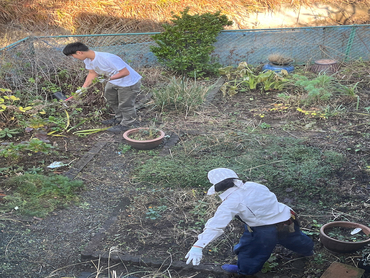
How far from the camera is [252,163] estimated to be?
440cm

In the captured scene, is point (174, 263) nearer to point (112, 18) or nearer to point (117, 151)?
point (117, 151)

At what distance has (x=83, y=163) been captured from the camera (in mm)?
4664

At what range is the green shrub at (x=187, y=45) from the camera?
783cm

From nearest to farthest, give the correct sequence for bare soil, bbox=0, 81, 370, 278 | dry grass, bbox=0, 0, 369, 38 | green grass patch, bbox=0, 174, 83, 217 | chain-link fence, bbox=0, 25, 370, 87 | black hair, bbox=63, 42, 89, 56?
bare soil, bbox=0, 81, 370, 278, green grass patch, bbox=0, 174, 83, 217, black hair, bbox=63, 42, 89, 56, chain-link fence, bbox=0, 25, 370, 87, dry grass, bbox=0, 0, 369, 38

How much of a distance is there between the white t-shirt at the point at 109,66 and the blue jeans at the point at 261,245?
3.54 m

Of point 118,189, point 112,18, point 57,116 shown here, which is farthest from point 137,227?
point 112,18

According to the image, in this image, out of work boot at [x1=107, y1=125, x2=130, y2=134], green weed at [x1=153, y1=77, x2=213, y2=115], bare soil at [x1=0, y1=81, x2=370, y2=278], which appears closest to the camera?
bare soil at [x1=0, y1=81, x2=370, y2=278]

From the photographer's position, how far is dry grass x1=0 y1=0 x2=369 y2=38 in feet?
35.3

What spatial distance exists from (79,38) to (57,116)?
304 cm

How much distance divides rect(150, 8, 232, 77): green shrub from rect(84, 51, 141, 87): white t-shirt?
239 cm

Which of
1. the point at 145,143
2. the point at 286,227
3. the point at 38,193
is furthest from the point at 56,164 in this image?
the point at 286,227

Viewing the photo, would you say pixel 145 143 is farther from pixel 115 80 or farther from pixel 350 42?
pixel 350 42

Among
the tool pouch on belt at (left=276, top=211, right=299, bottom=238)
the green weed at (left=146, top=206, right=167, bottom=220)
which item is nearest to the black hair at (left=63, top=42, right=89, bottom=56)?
the green weed at (left=146, top=206, right=167, bottom=220)

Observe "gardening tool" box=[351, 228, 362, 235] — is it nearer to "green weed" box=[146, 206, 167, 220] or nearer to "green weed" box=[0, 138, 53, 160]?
"green weed" box=[146, 206, 167, 220]
